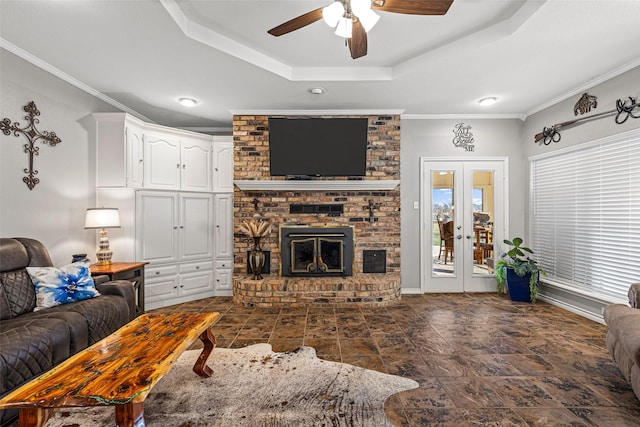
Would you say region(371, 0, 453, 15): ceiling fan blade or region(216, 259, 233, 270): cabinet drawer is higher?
region(371, 0, 453, 15): ceiling fan blade

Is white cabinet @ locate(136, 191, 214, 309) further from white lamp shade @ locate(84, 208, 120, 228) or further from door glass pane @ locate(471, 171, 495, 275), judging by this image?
door glass pane @ locate(471, 171, 495, 275)

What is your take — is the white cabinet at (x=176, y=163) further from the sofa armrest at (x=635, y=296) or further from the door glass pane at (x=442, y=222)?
the sofa armrest at (x=635, y=296)

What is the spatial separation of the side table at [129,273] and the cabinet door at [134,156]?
1.00 meters

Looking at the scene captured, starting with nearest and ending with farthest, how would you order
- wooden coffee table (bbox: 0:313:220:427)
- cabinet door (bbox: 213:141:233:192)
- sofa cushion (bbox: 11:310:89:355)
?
1. wooden coffee table (bbox: 0:313:220:427)
2. sofa cushion (bbox: 11:310:89:355)
3. cabinet door (bbox: 213:141:233:192)

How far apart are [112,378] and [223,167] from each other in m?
3.49

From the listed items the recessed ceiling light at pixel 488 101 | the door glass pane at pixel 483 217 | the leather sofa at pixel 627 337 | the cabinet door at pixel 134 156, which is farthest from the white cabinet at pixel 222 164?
the leather sofa at pixel 627 337

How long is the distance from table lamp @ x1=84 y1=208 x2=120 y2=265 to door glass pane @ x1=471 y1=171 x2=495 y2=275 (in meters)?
4.72

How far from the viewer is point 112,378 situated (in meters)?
1.34

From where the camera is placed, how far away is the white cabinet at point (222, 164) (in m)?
4.48

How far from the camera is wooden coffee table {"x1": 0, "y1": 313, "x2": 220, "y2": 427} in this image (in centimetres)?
119

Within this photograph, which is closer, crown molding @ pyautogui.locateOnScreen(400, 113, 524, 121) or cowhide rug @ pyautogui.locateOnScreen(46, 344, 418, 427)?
cowhide rug @ pyautogui.locateOnScreen(46, 344, 418, 427)

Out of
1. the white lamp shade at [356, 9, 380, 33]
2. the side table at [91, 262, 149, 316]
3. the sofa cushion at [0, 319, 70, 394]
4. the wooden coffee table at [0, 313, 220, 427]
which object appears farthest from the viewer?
the side table at [91, 262, 149, 316]

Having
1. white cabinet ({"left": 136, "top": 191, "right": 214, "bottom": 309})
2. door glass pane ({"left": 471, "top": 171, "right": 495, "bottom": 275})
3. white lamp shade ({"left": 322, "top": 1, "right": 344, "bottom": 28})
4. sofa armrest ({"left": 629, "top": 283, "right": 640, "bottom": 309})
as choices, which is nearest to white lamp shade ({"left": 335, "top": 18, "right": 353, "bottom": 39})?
white lamp shade ({"left": 322, "top": 1, "right": 344, "bottom": 28})

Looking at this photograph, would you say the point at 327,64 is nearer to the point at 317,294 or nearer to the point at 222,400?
the point at 317,294
